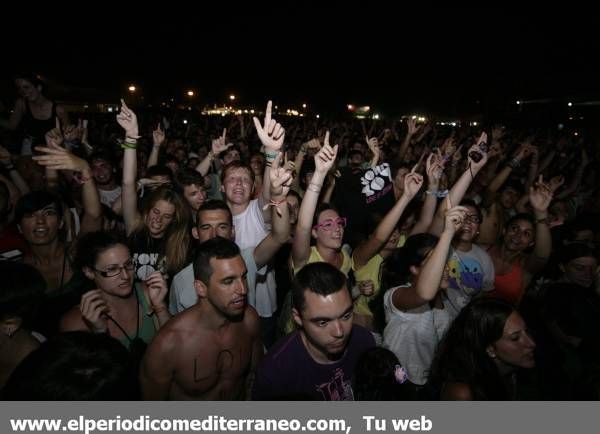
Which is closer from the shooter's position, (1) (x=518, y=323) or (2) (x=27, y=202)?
(1) (x=518, y=323)

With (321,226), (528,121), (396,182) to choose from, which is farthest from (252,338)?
(528,121)

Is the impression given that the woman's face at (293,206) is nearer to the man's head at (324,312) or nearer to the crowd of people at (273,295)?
the crowd of people at (273,295)

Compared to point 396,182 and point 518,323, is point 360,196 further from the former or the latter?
point 518,323

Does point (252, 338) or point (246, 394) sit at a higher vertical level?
point (252, 338)

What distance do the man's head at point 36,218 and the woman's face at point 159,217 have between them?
778mm

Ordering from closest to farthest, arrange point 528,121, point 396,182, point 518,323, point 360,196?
point 518,323, point 360,196, point 396,182, point 528,121

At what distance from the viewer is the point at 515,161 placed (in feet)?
19.9

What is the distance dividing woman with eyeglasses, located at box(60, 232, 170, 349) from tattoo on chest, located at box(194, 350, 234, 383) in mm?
557

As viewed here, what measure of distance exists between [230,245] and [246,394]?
1.07 meters

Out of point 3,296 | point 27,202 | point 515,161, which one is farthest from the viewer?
point 515,161

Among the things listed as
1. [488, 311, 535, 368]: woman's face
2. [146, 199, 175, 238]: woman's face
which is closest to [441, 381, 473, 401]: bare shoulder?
[488, 311, 535, 368]: woman's face

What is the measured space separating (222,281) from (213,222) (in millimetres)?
953

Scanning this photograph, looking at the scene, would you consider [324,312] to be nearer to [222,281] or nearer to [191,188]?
[222,281]

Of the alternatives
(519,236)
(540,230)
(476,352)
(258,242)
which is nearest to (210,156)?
(258,242)
